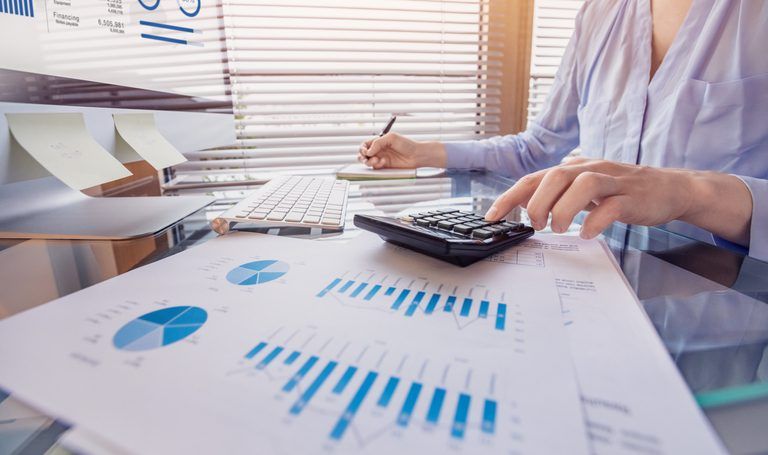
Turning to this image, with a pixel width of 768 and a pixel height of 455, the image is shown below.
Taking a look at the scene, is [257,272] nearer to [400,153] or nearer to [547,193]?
[547,193]

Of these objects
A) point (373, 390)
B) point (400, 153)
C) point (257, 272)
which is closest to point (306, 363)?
point (373, 390)

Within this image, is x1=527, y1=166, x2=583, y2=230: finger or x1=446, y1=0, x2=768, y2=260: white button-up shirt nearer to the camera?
x1=527, y1=166, x2=583, y2=230: finger

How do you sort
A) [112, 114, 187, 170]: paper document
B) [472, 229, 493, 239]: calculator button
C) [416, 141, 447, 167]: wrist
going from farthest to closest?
[416, 141, 447, 167]: wrist < [112, 114, 187, 170]: paper document < [472, 229, 493, 239]: calculator button

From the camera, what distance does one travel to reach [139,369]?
20 cm

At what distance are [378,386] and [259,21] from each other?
1443mm

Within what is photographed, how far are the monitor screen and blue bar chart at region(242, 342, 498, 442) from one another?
42 centimetres

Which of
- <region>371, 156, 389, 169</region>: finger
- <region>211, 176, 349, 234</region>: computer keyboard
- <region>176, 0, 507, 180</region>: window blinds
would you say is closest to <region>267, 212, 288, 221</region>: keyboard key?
<region>211, 176, 349, 234</region>: computer keyboard

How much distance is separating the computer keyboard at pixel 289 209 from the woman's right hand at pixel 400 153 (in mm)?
339

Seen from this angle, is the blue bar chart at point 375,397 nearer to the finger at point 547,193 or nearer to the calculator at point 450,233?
the calculator at point 450,233

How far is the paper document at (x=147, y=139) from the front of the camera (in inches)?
20.9

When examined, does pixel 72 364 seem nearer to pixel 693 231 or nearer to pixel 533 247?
pixel 533 247

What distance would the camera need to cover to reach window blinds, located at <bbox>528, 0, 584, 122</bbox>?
4.95 ft

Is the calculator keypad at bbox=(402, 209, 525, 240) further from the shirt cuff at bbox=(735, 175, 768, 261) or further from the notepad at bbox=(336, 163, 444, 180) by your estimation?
the notepad at bbox=(336, 163, 444, 180)

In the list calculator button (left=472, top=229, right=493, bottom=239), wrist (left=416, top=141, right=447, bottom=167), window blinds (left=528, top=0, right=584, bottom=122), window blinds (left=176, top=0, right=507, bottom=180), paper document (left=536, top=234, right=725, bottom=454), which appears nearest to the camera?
paper document (left=536, top=234, right=725, bottom=454)
